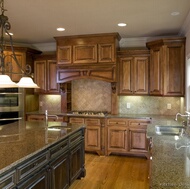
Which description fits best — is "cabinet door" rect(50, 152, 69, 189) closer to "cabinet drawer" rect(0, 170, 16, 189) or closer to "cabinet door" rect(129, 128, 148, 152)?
"cabinet drawer" rect(0, 170, 16, 189)

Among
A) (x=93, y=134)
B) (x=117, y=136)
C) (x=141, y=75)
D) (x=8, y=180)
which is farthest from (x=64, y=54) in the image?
(x=8, y=180)

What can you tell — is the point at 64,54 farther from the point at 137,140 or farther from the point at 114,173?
the point at 114,173

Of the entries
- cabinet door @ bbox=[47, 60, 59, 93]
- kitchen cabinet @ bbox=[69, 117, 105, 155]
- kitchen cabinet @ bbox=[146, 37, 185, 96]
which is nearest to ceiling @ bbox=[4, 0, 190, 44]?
kitchen cabinet @ bbox=[146, 37, 185, 96]

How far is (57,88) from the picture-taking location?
17.5ft

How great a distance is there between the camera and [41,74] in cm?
543

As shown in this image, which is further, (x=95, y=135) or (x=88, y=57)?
(x=88, y=57)

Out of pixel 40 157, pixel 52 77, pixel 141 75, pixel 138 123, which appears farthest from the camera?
pixel 52 77

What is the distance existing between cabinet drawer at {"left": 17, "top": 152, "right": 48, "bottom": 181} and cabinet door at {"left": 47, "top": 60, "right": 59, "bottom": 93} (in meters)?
3.19

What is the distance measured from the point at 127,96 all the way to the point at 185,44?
167 centimetres

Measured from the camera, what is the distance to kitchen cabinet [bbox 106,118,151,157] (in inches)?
177

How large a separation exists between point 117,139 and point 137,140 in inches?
16.4

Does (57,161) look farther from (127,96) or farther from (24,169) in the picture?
(127,96)

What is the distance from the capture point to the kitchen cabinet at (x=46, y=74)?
534 cm

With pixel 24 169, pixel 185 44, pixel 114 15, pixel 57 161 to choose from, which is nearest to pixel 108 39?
pixel 114 15
